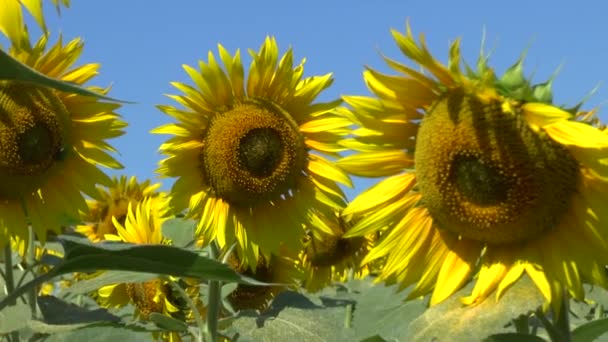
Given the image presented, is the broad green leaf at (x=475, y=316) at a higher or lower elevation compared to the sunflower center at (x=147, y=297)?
higher

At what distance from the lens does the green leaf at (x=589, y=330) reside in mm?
2580

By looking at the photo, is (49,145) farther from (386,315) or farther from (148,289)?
(148,289)

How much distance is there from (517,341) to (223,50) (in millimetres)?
2691

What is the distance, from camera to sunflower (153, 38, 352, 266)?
4750mm

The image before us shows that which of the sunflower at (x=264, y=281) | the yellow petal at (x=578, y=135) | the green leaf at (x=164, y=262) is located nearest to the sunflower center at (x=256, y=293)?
the sunflower at (x=264, y=281)

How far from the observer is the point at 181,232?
16.1 ft

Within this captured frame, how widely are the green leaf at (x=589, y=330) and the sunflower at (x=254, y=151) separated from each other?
85.9 inches

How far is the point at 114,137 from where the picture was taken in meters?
4.25

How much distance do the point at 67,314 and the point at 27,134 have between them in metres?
0.99

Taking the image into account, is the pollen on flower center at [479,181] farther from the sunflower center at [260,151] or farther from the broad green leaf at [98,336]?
the sunflower center at [260,151]

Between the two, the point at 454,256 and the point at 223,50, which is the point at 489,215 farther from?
the point at 223,50

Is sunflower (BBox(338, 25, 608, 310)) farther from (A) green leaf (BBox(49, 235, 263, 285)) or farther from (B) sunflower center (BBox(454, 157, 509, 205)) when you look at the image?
(A) green leaf (BBox(49, 235, 263, 285))

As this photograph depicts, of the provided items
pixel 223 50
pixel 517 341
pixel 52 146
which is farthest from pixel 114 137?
pixel 517 341

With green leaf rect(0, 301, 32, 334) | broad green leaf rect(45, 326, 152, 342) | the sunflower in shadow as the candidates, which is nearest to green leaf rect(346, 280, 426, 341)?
broad green leaf rect(45, 326, 152, 342)
